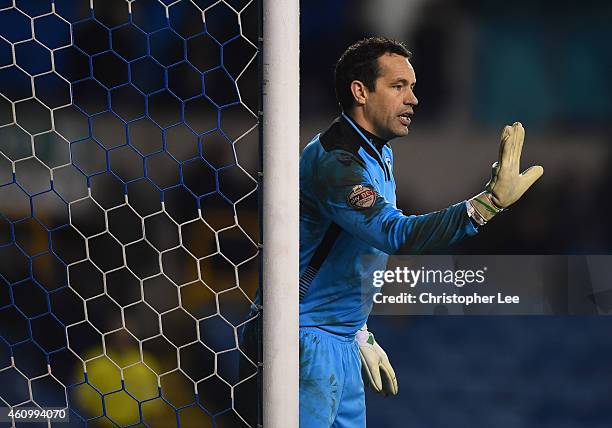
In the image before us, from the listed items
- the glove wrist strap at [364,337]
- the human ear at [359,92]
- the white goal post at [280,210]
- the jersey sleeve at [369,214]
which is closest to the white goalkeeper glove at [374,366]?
the glove wrist strap at [364,337]

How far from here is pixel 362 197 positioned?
77.7 inches

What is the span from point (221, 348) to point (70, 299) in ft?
1.07

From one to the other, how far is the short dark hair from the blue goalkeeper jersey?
56 mm

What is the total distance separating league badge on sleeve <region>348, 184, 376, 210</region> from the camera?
1.97 meters

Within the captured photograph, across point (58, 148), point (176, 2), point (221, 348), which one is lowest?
point (221, 348)

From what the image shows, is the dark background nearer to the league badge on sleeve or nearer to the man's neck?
the man's neck

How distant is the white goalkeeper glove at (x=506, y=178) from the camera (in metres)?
1.67

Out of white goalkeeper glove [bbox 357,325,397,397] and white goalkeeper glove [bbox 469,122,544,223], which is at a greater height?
white goalkeeper glove [bbox 469,122,544,223]

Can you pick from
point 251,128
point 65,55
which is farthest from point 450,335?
point 65,55

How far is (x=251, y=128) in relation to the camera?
206 cm

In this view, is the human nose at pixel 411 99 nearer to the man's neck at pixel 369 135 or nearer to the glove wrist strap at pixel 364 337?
the man's neck at pixel 369 135

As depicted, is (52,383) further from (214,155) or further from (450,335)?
(450,335)

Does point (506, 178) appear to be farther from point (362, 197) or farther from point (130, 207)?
point (130, 207)

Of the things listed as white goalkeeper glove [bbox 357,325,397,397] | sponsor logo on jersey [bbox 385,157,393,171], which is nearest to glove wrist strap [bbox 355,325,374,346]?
white goalkeeper glove [bbox 357,325,397,397]
